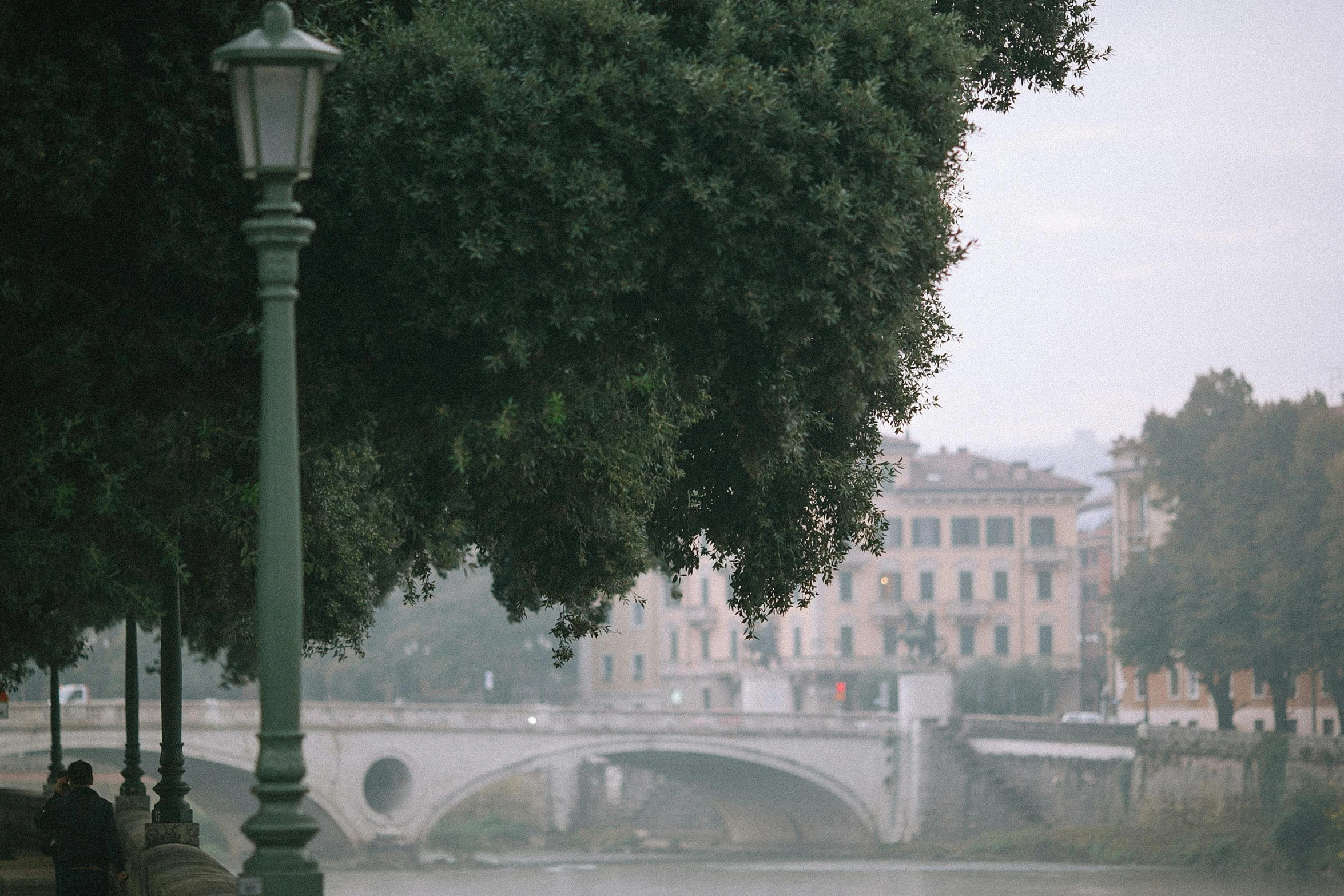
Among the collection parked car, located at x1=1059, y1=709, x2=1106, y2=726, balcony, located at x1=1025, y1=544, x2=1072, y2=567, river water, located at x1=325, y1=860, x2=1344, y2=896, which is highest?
balcony, located at x1=1025, y1=544, x2=1072, y2=567

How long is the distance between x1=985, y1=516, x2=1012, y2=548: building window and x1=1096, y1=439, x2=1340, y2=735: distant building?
4886 mm

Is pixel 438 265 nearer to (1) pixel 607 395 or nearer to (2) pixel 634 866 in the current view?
(1) pixel 607 395

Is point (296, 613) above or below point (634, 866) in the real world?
above

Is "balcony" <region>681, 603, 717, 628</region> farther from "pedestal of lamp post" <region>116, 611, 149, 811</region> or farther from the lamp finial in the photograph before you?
the lamp finial

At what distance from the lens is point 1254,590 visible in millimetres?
56875

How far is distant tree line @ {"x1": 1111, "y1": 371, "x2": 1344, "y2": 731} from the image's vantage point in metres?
55.1

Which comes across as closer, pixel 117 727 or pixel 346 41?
pixel 346 41

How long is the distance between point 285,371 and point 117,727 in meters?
48.9

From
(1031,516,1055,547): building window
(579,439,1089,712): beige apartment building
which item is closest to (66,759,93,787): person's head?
(579,439,1089,712): beige apartment building

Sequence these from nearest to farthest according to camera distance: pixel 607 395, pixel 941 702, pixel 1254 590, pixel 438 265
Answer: pixel 438 265, pixel 607 395, pixel 1254 590, pixel 941 702

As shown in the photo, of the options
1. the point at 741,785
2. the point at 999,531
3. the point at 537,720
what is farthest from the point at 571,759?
the point at 999,531

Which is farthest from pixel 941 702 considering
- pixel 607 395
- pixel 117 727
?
pixel 607 395

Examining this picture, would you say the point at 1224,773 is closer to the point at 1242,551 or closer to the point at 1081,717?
the point at 1242,551

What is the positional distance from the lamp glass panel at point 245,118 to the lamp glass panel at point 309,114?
0.55 ft
